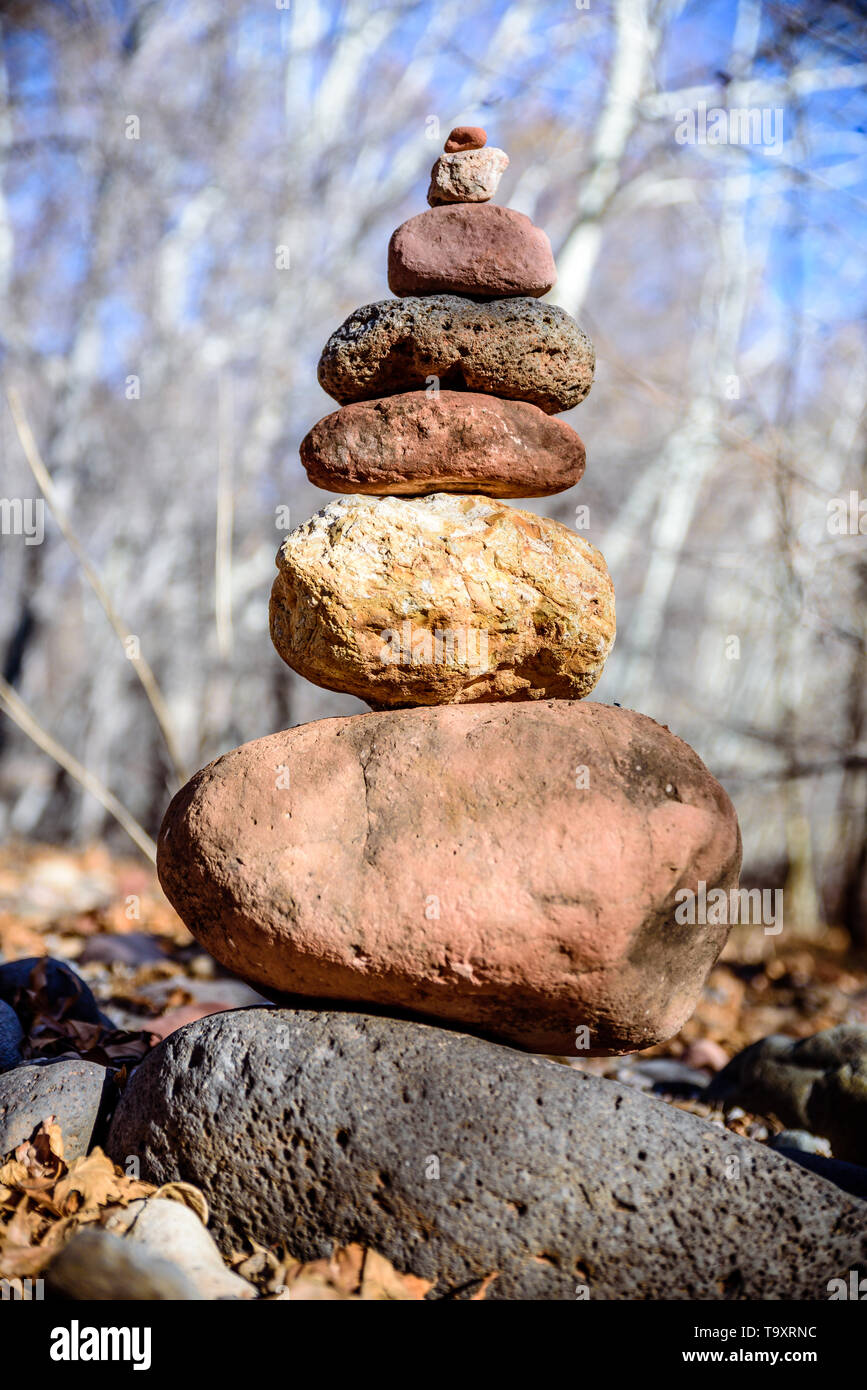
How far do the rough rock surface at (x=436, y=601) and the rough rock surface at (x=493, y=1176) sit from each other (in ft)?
4.04

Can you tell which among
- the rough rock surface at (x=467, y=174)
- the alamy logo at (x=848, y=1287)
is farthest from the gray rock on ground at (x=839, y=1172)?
the rough rock surface at (x=467, y=174)

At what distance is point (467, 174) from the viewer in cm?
391

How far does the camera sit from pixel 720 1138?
2.95 metres

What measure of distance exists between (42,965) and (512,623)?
111 inches

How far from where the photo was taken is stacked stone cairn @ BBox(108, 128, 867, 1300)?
2.86 metres

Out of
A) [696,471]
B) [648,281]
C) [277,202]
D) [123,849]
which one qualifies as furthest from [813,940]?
[648,281]

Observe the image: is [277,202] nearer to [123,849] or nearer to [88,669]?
[88,669]

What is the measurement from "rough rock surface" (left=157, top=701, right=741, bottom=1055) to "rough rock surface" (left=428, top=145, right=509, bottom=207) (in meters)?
2.02

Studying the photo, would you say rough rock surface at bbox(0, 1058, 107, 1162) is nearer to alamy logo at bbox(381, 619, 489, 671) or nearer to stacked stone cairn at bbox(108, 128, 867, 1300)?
stacked stone cairn at bbox(108, 128, 867, 1300)

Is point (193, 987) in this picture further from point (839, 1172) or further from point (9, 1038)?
point (839, 1172)

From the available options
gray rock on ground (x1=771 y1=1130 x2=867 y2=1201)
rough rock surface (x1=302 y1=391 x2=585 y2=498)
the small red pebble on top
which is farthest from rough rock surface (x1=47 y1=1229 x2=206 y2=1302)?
the small red pebble on top

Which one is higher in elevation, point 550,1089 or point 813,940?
point 550,1089

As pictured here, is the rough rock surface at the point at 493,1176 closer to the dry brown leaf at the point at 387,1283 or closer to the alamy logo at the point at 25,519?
the dry brown leaf at the point at 387,1283
